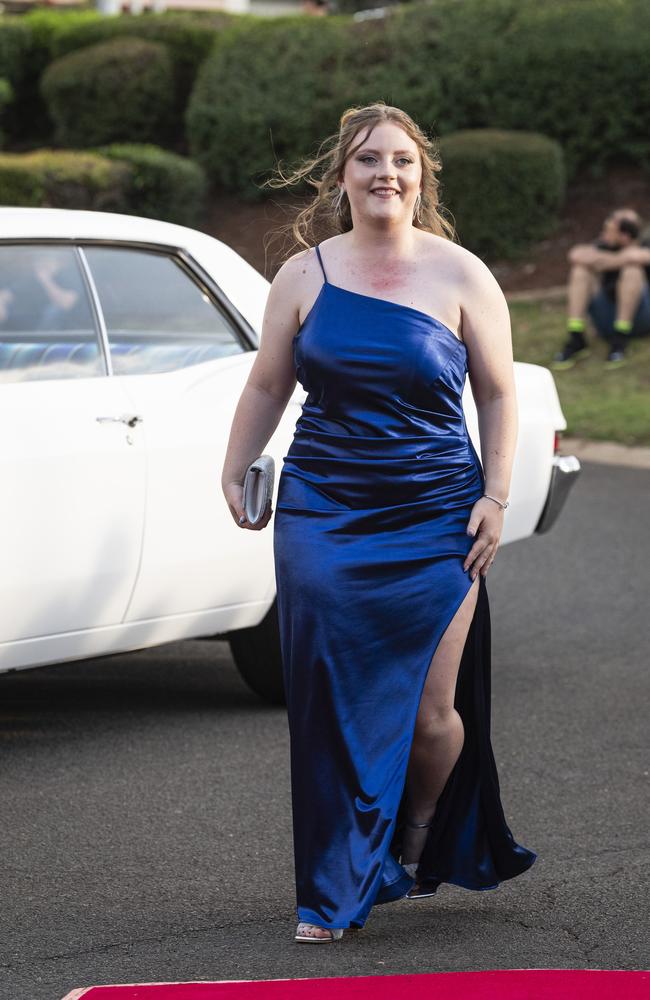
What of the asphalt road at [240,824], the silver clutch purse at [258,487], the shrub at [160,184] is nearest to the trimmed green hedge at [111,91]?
the shrub at [160,184]

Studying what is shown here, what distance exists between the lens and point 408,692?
382 cm

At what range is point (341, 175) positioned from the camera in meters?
3.93

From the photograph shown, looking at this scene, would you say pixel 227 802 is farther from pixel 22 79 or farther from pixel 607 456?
pixel 22 79

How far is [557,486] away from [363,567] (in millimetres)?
2695

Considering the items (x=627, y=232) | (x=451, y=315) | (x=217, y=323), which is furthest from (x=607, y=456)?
(x=451, y=315)

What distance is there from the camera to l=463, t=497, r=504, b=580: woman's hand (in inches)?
151

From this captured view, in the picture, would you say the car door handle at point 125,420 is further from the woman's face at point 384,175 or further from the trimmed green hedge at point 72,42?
the trimmed green hedge at point 72,42

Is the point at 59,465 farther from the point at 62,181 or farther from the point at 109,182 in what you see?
the point at 109,182

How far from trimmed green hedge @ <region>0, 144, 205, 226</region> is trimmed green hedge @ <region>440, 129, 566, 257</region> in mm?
3265

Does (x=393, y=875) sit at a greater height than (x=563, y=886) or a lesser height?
greater

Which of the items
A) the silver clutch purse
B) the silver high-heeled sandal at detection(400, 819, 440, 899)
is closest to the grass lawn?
the silver high-heeled sandal at detection(400, 819, 440, 899)

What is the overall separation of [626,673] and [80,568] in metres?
2.47

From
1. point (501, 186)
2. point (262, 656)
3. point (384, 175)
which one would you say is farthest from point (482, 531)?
point (501, 186)

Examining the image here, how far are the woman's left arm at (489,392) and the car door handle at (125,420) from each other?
1620mm
